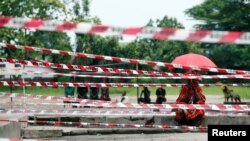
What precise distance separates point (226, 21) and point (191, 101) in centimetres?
2931

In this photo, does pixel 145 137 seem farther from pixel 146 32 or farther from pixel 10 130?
pixel 146 32

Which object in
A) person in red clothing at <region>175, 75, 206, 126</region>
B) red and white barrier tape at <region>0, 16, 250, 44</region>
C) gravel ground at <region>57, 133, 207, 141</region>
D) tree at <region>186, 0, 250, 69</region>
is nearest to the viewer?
red and white barrier tape at <region>0, 16, 250, 44</region>

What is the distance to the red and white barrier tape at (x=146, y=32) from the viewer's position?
367 centimetres

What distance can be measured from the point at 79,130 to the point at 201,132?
2.41m

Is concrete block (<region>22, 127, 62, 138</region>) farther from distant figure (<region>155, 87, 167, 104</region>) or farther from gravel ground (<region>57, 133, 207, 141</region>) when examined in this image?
distant figure (<region>155, 87, 167, 104</region>)

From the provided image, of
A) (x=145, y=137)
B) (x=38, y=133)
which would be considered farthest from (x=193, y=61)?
(x=38, y=133)

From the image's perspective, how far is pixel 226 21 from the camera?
36.2 meters

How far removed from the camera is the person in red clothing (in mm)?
8273

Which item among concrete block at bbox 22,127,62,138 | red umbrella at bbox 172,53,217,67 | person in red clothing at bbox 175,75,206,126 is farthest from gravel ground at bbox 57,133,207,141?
red umbrella at bbox 172,53,217,67

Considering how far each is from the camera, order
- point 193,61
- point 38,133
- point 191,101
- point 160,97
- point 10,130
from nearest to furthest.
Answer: point 10,130, point 38,133, point 191,101, point 193,61, point 160,97

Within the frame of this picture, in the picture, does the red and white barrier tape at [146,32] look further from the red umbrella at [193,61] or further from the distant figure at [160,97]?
the distant figure at [160,97]

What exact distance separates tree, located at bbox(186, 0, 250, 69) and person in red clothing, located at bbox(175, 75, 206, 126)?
19.1 meters

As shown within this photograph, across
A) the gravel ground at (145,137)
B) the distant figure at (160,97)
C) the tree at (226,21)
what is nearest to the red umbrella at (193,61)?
the gravel ground at (145,137)

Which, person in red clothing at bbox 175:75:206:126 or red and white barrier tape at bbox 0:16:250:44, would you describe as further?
person in red clothing at bbox 175:75:206:126
